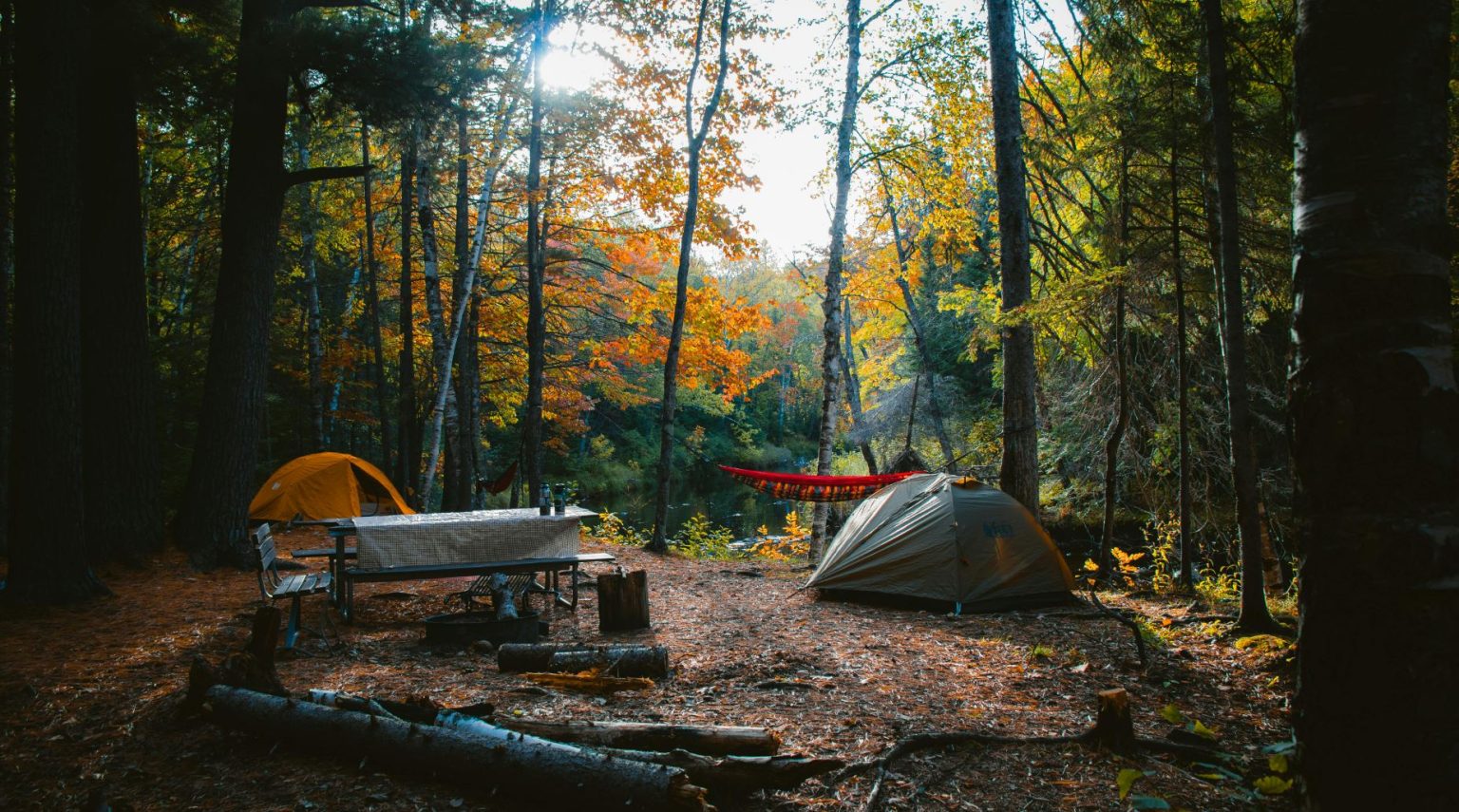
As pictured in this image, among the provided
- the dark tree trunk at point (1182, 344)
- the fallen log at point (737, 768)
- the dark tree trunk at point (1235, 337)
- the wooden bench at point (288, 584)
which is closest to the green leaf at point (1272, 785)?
the fallen log at point (737, 768)

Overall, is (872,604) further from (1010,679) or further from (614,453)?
(614,453)

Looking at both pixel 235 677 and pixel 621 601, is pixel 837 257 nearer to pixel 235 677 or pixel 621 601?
pixel 621 601

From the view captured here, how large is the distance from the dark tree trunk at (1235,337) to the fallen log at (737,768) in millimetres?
3650

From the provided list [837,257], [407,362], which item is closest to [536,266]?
[407,362]

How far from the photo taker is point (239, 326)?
7480mm

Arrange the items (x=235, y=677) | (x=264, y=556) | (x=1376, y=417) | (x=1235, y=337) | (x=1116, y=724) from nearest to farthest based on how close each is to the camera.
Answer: (x=1376, y=417) < (x=1116, y=724) < (x=235, y=677) < (x=1235, y=337) < (x=264, y=556)

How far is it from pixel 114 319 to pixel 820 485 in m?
7.14

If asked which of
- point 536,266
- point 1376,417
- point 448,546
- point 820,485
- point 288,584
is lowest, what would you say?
point 288,584

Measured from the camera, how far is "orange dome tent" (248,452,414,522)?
10.3 m

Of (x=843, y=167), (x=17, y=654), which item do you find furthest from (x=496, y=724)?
(x=843, y=167)

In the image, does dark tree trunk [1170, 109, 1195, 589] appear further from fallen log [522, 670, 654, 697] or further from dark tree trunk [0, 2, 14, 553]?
dark tree trunk [0, 2, 14, 553]

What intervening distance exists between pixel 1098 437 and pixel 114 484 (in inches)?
388

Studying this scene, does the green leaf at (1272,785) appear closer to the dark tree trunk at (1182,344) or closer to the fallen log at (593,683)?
the fallen log at (593,683)

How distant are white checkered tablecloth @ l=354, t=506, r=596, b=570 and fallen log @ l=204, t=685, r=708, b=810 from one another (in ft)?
7.42
